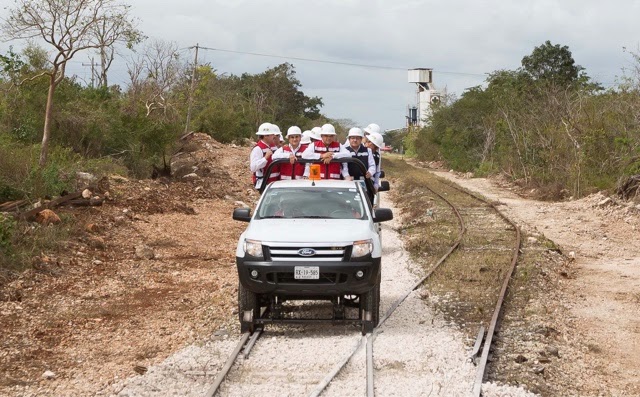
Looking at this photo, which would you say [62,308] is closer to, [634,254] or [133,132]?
[634,254]

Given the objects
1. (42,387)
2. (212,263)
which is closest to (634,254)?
(212,263)

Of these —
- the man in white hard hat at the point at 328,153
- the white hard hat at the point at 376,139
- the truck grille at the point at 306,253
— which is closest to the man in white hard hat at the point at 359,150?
the man in white hard hat at the point at 328,153

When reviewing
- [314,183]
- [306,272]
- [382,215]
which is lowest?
[306,272]

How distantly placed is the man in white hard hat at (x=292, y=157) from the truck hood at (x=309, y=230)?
1.49 meters

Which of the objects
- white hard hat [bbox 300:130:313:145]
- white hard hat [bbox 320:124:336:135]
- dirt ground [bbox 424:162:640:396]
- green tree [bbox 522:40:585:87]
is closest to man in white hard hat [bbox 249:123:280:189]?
white hard hat [bbox 320:124:336:135]

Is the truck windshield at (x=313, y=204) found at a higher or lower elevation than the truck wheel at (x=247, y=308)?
higher

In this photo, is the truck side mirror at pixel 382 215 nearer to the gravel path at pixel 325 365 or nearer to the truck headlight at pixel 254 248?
the gravel path at pixel 325 365

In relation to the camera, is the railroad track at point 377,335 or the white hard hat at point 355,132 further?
the white hard hat at point 355,132

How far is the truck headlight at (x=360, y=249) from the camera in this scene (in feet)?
32.3

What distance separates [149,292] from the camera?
1318 centimetres

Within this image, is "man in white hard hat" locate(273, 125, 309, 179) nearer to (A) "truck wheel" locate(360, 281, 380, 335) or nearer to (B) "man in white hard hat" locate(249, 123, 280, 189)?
(B) "man in white hard hat" locate(249, 123, 280, 189)

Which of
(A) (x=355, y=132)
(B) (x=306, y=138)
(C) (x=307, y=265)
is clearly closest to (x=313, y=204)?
(C) (x=307, y=265)

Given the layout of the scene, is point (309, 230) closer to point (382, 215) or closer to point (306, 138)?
point (382, 215)

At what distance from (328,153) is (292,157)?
2.02 feet
